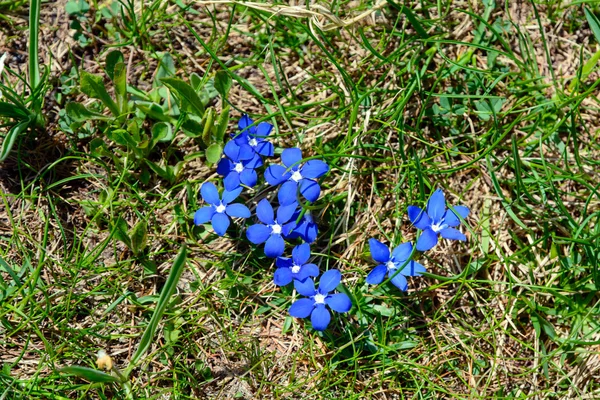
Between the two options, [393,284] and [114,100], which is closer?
[393,284]

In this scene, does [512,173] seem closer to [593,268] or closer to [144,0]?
[593,268]

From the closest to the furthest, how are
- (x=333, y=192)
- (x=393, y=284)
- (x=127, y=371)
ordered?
(x=127, y=371)
(x=393, y=284)
(x=333, y=192)

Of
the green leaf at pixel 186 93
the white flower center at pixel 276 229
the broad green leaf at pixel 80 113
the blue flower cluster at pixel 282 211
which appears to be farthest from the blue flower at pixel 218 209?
the broad green leaf at pixel 80 113

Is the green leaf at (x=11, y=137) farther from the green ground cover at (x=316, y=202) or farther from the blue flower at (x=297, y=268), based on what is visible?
the blue flower at (x=297, y=268)

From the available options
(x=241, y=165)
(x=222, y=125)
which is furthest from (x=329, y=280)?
(x=222, y=125)

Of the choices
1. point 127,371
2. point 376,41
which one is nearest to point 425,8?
point 376,41

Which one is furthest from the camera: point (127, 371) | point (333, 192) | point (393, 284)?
point (333, 192)

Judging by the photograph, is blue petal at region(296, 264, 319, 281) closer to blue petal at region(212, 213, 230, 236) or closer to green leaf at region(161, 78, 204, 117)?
blue petal at region(212, 213, 230, 236)

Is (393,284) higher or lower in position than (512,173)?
lower

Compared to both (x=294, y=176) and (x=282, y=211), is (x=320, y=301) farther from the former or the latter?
(x=294, y=176)
